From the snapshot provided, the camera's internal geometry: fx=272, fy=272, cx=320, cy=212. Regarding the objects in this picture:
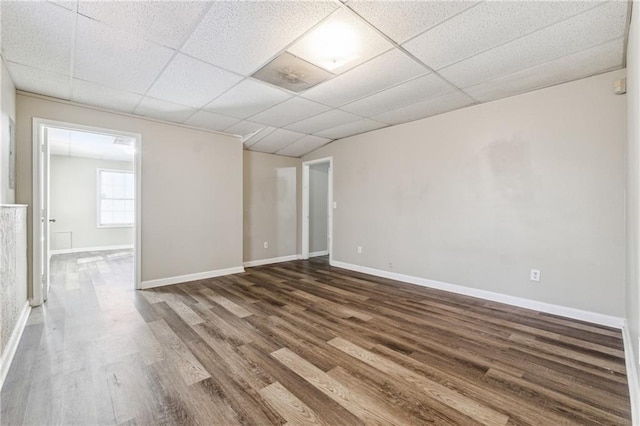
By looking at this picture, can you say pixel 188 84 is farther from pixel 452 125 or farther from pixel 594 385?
pixel 594 385

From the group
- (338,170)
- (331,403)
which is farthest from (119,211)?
(331,403)

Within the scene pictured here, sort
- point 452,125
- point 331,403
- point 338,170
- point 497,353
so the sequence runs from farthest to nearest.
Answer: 1. point 338,170
2. point 452,125
3. point 497,353
4. point 331,403

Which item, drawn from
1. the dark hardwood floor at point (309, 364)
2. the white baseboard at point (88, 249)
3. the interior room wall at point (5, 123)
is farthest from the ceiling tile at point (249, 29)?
the white baseboard at point (88, 249)

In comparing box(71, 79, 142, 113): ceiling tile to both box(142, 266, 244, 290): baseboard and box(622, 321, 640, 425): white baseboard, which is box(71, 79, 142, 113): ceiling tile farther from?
box(622, 321, 640, 425): white baseboard

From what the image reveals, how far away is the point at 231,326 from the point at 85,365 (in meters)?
1.08

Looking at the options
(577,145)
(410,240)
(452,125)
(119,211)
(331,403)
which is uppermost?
(452,125)

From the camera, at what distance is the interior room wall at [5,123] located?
239cm

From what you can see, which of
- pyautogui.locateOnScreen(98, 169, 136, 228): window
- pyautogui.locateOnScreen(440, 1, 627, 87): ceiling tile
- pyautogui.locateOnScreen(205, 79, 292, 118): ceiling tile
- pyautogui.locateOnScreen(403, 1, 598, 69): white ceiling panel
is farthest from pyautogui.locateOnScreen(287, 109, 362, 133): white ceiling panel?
pyautogui.locateOnScreen(98, 169, 136, 228): window

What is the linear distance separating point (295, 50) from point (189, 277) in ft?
11.8

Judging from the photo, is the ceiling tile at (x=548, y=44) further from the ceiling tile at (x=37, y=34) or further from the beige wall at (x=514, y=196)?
the ceiling tile at (x=37, y=34)

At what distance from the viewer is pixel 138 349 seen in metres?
2.21

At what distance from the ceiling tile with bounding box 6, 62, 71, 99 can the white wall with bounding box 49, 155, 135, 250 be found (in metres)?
4.81

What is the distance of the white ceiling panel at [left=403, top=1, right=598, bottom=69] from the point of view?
1796 millimetres

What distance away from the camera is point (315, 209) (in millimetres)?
6570
